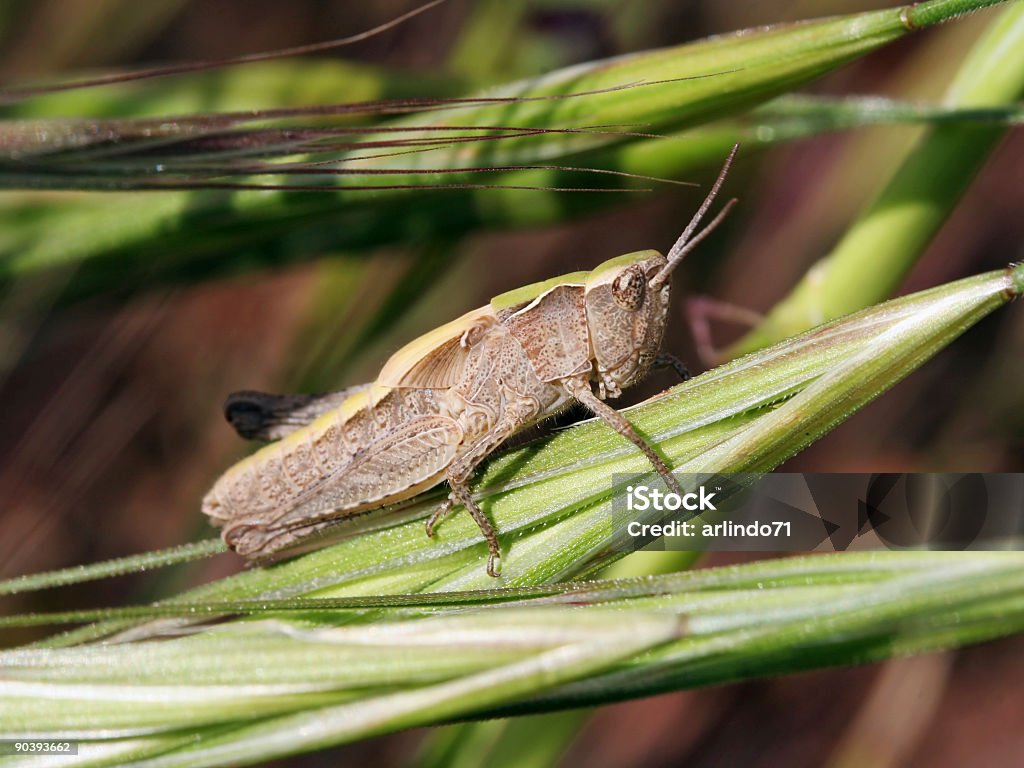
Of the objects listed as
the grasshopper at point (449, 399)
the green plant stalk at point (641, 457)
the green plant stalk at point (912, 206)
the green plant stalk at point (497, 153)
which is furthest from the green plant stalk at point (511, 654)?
the green plant stalk at point (912, 206)

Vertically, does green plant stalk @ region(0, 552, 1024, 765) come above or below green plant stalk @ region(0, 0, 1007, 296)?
below

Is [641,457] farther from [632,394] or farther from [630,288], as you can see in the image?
[632,394]

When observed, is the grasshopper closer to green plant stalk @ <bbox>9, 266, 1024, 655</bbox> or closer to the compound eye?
the compound eye

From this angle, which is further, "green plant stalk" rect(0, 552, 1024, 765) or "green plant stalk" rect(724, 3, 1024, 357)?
"green plant stalk" rect(724, 3, 1024, 357)

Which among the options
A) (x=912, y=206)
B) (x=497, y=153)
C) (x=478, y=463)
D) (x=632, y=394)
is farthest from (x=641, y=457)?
(x=632, y=394)

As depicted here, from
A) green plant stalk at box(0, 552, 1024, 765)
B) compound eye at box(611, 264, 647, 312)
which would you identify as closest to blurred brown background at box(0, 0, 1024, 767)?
compound eye at box(611, 264, 647, 312)
